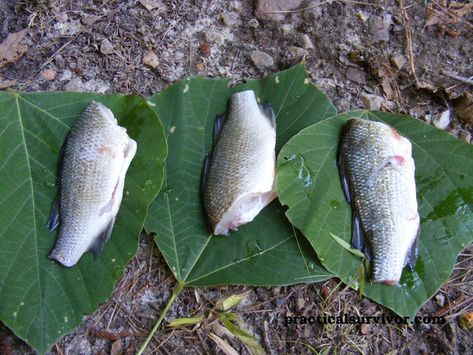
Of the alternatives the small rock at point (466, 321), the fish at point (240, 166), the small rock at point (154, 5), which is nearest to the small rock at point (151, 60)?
the small rock at point (154, 5)

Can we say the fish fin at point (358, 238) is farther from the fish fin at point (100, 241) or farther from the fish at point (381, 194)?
the fish fin at point (100, 241)

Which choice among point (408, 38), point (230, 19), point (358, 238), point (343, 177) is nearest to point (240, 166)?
point (343, 177)

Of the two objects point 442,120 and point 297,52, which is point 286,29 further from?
point 442,120

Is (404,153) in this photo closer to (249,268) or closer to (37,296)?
(249,268)

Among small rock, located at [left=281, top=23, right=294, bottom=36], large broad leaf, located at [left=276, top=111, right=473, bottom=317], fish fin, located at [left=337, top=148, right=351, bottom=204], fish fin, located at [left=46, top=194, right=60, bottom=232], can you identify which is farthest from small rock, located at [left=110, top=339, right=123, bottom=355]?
small rock, located at [left=281, top=23, right=294, bottom=36]

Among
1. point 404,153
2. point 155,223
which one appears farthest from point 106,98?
point 404,153
